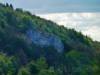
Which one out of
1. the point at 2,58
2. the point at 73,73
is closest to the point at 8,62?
the point at 2,58

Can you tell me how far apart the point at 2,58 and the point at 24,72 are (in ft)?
60.6

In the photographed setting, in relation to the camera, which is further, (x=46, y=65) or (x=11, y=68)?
(x=46, y=65)

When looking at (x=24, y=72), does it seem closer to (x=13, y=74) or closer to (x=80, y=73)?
(x=13, y=74)

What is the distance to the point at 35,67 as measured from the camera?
18475 cm

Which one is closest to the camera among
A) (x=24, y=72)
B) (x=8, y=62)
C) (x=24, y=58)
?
(x=24, y=72)

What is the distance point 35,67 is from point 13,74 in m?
9.91

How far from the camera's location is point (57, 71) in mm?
190625

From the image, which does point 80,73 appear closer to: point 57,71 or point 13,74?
point 57,71

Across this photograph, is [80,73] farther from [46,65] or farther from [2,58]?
[2,58]

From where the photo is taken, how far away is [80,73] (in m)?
195

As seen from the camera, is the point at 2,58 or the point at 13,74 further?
the point at 2,58

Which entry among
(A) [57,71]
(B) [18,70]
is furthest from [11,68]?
(A) [57,71]

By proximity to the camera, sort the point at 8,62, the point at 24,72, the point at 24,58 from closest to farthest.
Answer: the point at 24,72 → the point at 8,62 → the point at 24,58

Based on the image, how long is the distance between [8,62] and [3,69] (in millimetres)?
7952
